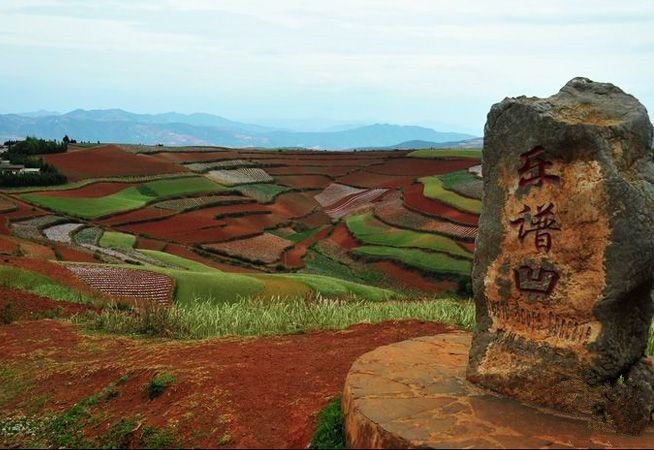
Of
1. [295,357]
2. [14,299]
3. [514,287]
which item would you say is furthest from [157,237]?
[514,287]

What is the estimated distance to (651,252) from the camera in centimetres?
650

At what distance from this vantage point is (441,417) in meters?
6.48

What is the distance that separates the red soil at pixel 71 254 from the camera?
2792 centimetres

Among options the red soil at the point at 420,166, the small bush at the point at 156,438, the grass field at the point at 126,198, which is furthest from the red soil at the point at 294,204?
the small bush at the point at 156,438

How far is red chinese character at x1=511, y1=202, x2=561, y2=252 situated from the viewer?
7074mm

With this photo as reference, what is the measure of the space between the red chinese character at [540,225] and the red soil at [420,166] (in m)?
57.2

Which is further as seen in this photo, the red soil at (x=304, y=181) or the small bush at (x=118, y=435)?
the red soil at (x=304, y=181)

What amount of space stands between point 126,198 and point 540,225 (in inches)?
1821

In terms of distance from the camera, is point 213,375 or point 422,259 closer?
point 213,375

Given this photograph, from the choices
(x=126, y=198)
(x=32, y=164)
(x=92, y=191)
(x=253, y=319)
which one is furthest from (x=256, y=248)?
(x=253, y=319)

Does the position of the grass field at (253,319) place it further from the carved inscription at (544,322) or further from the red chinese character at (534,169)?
the red chinese character at (534,169)

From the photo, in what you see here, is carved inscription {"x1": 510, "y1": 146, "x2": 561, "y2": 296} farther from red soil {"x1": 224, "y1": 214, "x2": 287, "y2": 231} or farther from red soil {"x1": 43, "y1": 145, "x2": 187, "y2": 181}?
red soil {"x1": 43, "y1": 145, "x2": 187, "y2": 181}

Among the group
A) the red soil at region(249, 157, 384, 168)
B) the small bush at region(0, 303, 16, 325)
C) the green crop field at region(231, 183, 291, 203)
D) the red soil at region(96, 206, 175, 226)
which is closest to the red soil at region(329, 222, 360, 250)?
the green crop field at region(231, 183, 291, 203)

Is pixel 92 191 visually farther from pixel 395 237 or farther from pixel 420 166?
pixel 420 166
